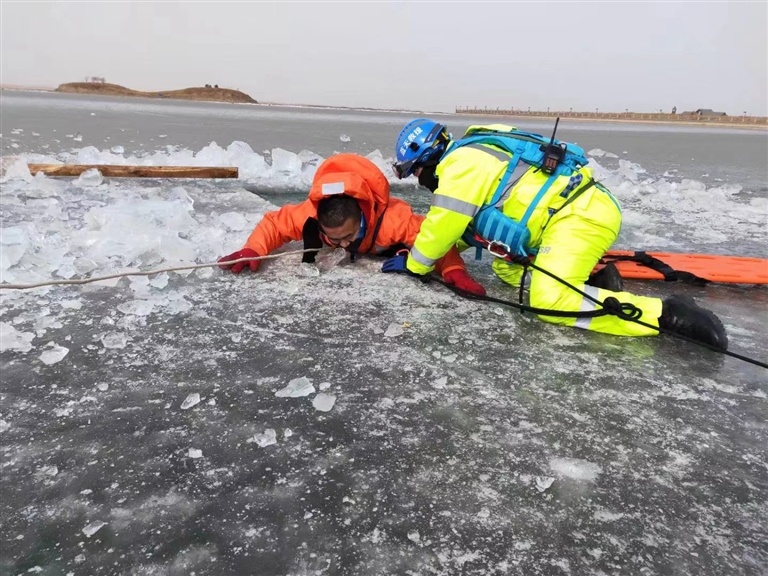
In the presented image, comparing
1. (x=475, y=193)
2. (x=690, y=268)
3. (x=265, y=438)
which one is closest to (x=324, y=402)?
(x=265, y=438)

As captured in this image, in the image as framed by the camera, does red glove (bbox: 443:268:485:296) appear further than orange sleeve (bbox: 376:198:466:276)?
No

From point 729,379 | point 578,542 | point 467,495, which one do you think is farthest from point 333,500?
point 729,379

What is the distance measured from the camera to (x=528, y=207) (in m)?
2.70

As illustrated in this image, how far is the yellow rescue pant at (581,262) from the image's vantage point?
2414mm

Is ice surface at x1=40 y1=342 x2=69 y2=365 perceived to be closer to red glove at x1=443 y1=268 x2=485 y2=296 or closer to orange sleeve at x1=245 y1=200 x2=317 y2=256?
orange sleeve at x1=245 y1=200 x2=317 y2=256

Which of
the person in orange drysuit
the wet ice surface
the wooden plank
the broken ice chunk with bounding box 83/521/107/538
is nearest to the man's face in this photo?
the person in orange drysuit

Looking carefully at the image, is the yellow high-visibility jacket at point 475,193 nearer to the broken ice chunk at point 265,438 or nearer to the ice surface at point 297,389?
the ice surface at point 297,389

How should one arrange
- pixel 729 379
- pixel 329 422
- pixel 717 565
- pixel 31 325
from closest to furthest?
pixel 717 565 → pixel 329 422 → pixel 729 379 → pixel 31 325

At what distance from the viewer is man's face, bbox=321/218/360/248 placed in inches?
121

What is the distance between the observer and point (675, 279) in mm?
3189

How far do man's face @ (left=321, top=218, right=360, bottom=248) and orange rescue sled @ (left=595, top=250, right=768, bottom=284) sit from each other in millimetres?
1458

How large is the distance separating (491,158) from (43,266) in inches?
96.5

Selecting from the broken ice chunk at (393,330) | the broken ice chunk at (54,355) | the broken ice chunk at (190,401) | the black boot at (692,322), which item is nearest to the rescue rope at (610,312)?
the black boot at (692,322)

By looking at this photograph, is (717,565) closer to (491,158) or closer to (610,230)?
(610,230)
